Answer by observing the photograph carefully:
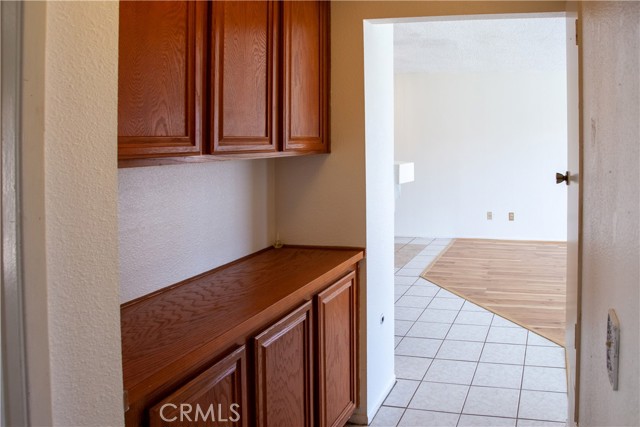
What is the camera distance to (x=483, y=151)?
30.0ft

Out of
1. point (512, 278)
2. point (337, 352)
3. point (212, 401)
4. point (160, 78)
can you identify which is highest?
point (160, 78)

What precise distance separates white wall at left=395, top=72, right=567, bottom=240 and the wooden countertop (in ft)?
20.7

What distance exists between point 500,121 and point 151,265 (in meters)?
7.35

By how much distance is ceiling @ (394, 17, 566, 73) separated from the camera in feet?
19.7

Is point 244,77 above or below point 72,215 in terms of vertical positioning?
above

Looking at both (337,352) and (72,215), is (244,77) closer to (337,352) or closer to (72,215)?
(337,352)

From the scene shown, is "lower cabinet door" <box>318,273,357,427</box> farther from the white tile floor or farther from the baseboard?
the white tile floor

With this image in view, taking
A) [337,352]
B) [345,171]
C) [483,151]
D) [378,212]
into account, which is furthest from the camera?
[483,151]

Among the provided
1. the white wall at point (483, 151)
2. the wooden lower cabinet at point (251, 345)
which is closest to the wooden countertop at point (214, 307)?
the wooden lower cabinet at point (251, 345)

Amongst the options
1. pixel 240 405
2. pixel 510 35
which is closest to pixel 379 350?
pixel 240 405

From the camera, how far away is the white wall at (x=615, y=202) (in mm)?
868

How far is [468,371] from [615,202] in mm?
3023

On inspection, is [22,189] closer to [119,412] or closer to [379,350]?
[119,412]

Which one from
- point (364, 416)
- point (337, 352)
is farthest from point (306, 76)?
point (364, 416)
